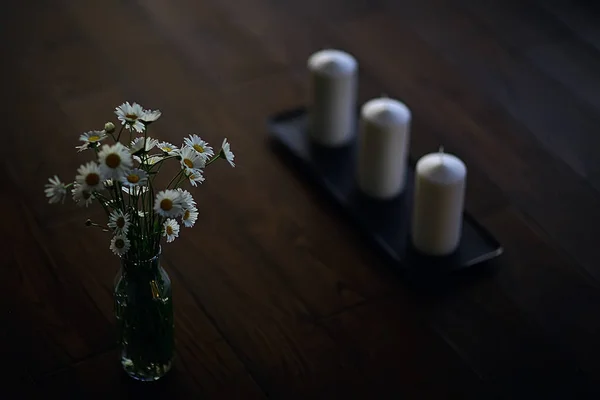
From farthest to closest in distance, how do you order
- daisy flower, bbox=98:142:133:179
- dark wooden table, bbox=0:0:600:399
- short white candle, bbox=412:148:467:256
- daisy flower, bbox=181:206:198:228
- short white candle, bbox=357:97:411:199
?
short white candle, bbox=357:97:411:199 < short white candle, bbox=412:148:467:256 < dark wooden table, bbox=0:0:600:399 < daisy flower, bbox=181:206:198:228 < daisy flower, bbox=98:142:133:179

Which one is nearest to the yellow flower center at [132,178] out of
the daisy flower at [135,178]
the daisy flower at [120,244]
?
the daisy flower at [135,178]

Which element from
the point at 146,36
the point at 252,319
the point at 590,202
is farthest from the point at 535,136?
the point at 146,36

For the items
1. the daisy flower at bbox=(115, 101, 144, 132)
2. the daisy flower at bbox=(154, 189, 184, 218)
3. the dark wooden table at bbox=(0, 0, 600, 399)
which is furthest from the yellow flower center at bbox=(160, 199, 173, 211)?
the dark wooden table at bbox=(0, 0, 600, 399)

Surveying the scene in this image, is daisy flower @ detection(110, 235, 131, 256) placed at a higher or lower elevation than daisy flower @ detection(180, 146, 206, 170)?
lower

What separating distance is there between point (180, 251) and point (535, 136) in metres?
0.77

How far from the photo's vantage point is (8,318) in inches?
66.6

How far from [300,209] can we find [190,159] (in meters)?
0.59

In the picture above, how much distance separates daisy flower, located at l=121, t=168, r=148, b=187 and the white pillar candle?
725 mm

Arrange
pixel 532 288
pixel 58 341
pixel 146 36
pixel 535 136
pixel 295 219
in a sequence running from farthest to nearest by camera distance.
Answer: pixel 146 36
pixel 535 136
pixel 295 219
pixel 532 288
pixel 58 341

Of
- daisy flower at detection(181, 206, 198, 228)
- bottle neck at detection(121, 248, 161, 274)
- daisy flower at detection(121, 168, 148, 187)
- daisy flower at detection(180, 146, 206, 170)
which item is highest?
daisy flower at detection(121, 168, 148, 187)

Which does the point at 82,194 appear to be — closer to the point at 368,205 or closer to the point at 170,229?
the point at 170,229

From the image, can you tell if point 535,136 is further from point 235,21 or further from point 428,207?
point 235,21

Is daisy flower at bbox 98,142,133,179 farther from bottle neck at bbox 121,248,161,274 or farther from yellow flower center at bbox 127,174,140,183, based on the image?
bottle neck at bbox 121,248,161,274

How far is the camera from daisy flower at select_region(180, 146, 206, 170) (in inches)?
53.8
